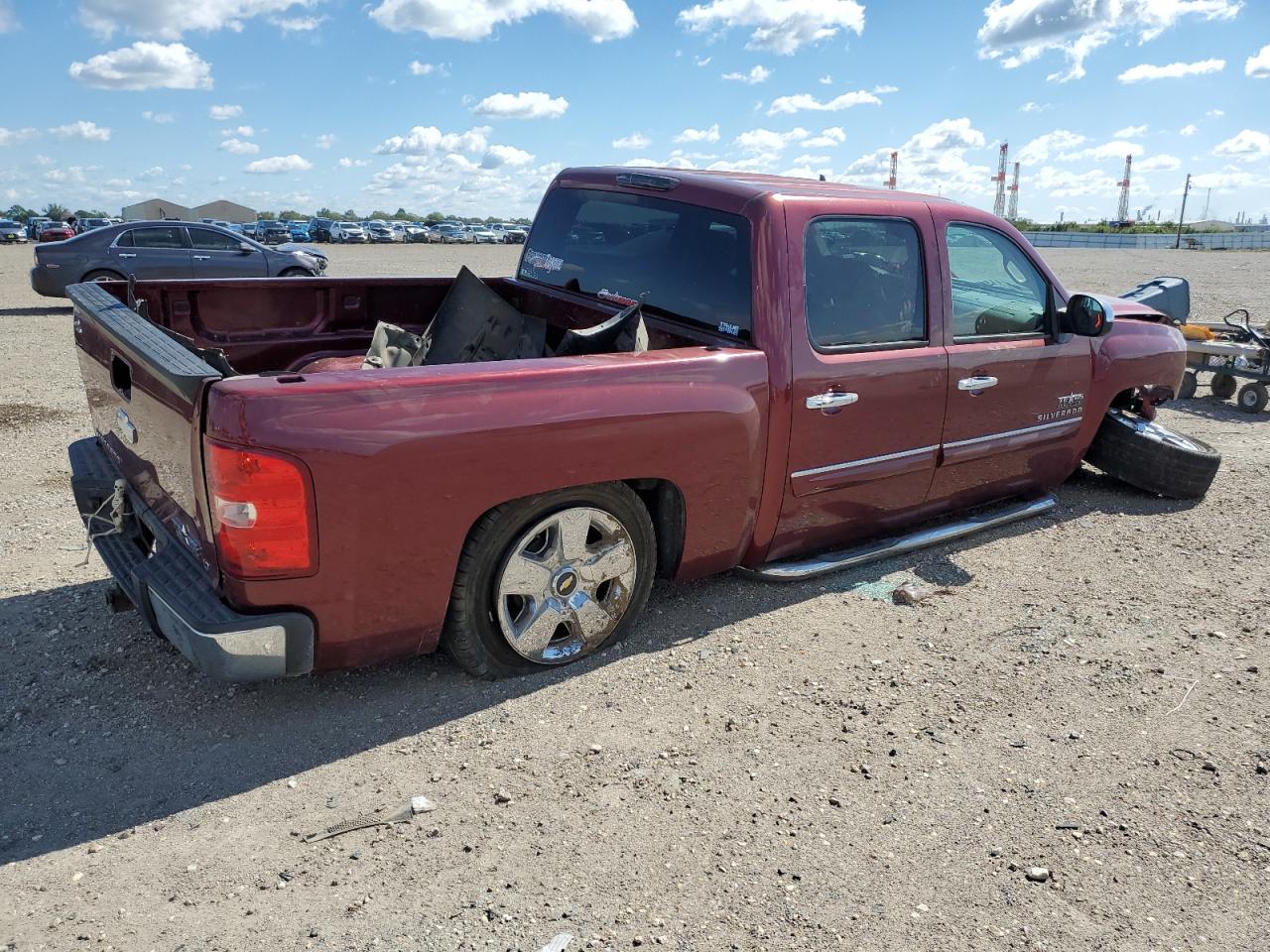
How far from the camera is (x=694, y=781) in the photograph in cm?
303

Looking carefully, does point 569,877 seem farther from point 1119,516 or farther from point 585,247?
point 1119,516

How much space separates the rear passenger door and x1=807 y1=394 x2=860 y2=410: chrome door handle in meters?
14.0

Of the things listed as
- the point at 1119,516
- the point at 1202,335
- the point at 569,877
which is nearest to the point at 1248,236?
the point at 1202,335

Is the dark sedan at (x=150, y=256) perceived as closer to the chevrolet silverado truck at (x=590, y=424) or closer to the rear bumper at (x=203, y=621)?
the chevrolet silverado truck at (x=590, y=424)

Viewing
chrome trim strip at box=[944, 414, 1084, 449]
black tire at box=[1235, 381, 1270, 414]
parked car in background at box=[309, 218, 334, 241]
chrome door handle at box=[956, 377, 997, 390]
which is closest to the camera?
chrome door handle at box=[956, 377, 997, 390]

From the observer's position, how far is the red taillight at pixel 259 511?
2.69 m

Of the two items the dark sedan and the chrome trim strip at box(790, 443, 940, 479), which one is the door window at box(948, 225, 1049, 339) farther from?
the dark sedan

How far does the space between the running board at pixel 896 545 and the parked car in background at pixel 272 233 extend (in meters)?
46.2

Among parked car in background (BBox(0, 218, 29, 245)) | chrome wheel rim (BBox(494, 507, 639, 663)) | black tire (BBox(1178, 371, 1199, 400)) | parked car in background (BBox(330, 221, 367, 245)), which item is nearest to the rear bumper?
chrome wheel rim (BBox(494, 507, 639, 663))

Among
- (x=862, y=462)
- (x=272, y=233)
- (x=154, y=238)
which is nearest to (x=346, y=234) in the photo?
(x=272, y=233)

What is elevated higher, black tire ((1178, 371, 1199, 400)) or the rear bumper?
the rear bumper

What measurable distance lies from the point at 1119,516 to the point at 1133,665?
1.98m

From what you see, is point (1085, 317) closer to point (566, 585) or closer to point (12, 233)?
point (566, 585)

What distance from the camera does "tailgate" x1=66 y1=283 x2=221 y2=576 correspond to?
2.81 metres
